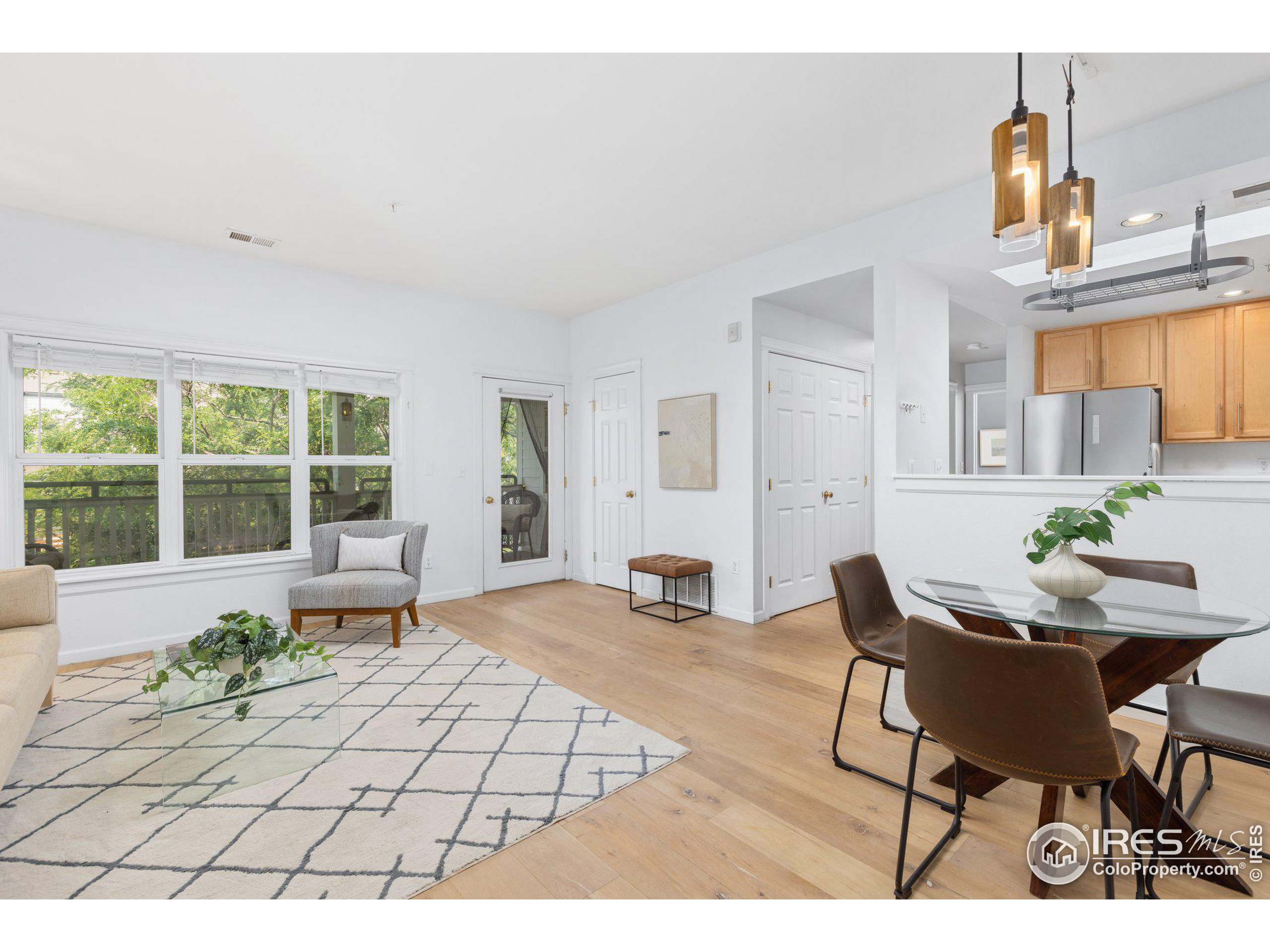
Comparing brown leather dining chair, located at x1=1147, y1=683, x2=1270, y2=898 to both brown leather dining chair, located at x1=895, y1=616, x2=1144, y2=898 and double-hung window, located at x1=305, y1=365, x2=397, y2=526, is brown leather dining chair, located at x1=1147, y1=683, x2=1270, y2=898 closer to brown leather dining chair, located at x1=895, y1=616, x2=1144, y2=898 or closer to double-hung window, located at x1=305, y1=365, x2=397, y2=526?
brown leather dining chair, located at x1=895, y1=616, x2=1144, y2=898

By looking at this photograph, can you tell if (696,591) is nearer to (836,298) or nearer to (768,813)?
(836,298)

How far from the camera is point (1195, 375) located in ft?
14.1

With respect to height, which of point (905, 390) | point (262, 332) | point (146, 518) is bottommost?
point (146, 518)

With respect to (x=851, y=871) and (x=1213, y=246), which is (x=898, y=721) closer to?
(x=851, y=871)

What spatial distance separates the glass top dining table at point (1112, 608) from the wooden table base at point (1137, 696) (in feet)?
0.24

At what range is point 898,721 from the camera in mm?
2617

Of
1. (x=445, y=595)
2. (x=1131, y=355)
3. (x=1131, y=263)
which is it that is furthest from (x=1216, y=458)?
(x=445, y=595)

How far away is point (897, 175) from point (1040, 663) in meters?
2.73

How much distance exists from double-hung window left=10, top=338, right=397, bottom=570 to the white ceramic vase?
4.49 m

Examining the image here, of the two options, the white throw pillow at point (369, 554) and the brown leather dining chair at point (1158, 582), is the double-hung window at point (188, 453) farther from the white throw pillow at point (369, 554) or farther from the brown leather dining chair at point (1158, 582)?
the brown leather dining chair at point (1158, 582)

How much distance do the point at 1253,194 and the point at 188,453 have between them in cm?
604

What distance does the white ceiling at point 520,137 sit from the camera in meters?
2.24
